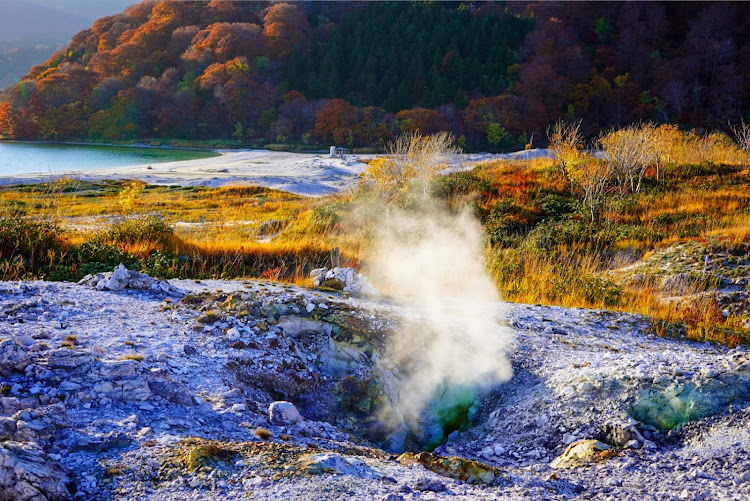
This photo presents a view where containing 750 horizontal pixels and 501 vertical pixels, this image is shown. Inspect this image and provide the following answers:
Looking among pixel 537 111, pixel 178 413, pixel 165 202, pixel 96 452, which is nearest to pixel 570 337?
pixel 178 413

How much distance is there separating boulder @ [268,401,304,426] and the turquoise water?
50150 mm

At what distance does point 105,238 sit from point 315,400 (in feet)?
22.9

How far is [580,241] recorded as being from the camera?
43.4 feet

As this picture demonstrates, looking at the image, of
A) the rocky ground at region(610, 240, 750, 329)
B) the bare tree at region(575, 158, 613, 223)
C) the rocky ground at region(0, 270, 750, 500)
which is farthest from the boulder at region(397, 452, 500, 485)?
the bare tree at region(575, 158, 613, 223)

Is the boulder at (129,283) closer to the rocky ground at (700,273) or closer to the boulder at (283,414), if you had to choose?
the boulder at (283,414)

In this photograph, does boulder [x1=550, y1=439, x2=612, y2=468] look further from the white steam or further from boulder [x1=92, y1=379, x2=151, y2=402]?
boulder [x1=92, y1=379, x2=151, y2=402]

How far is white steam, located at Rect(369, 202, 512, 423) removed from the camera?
16.4ft

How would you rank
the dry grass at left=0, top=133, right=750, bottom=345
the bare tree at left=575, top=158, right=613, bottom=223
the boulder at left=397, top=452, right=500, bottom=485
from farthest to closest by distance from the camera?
the bare tree at left=575, top=158, right=613, bottom=223 → the dry grass at left=0, top=133, right=750, bottom=345 → the boulder at left=397, top=452, right=500, bottom=485

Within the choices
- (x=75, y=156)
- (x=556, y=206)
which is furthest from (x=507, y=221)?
(x=75, y=156)

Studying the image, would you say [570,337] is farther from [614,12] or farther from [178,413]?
[614,12]

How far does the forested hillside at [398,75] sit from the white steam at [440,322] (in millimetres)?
56035

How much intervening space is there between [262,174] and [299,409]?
38219 mm

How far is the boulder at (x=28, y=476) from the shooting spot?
2.47 meters

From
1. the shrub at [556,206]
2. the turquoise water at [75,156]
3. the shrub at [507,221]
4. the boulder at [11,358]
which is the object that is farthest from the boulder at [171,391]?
the turquoise water at [75,156]
